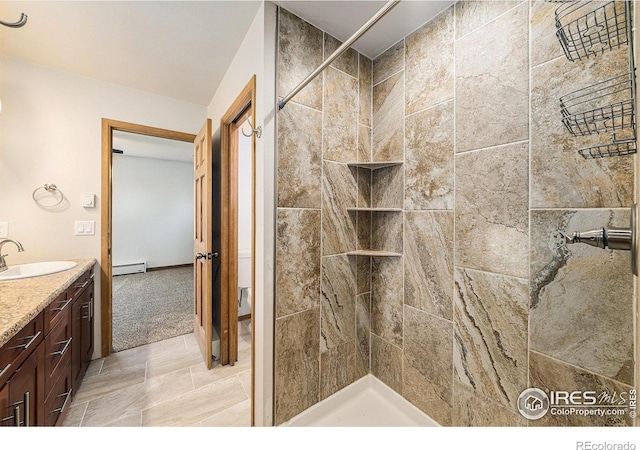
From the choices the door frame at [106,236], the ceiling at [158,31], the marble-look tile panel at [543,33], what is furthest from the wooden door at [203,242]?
the marble-look tile panel at [543,33]

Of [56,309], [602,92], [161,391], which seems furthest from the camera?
[161,391]

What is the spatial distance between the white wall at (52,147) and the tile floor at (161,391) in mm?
450

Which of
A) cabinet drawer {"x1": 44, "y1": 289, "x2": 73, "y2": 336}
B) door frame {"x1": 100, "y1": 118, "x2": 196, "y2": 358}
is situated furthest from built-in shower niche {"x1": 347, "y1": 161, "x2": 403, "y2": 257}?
door frame {"x1": 100, "y1": 118, "x2": 196, "y2": 358}

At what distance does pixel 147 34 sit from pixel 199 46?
310 millimetres

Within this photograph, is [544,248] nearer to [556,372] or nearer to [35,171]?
[556,372]

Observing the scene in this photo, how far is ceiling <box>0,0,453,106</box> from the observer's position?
136 centimetres

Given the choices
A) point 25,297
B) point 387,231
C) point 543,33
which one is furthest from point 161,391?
point 543,33

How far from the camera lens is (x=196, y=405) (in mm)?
1657

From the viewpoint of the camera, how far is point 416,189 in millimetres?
1492

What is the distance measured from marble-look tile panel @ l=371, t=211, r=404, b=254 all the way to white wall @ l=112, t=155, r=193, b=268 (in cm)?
558

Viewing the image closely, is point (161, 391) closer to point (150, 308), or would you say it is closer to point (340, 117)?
point (150, 308)

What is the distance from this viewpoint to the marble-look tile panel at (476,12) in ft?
3.67

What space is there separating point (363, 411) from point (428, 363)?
56cm

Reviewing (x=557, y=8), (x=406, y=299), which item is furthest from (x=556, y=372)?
(x=557, y=8)
